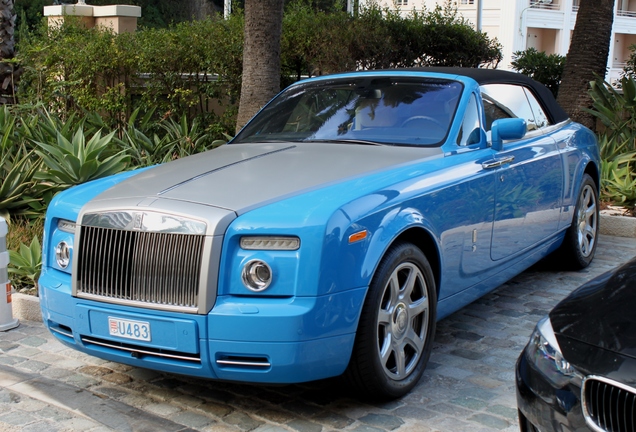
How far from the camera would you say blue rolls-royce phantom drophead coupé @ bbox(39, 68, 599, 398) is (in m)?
3.75

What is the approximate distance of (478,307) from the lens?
6105 millimetres

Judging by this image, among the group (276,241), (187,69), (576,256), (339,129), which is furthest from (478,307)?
(187,69)

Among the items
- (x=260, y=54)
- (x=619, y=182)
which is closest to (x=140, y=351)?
(x=260, y=54)

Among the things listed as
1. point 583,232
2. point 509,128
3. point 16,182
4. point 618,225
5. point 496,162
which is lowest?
point 618,225

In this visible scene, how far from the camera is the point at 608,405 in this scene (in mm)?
2803

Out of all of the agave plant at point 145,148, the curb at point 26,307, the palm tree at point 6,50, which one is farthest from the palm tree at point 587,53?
the curb at point 26,307

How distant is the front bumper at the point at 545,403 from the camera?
2916 mm

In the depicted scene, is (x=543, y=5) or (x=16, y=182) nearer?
(x=16, y=182)

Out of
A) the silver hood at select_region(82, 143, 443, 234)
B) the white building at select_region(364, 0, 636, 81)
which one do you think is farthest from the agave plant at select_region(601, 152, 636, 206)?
the white building at select_region(364, 0, 636, 81)

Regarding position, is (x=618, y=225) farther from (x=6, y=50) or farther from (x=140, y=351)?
(x=6, y=50)

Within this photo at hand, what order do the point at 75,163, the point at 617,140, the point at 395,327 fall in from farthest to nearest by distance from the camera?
the point at 617,140, the point at 75,163, the point at 395,327

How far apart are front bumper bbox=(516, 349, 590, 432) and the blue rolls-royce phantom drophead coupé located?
0.90 meters

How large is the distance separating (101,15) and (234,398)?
935 centimetres

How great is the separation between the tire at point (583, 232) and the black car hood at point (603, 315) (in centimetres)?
320
